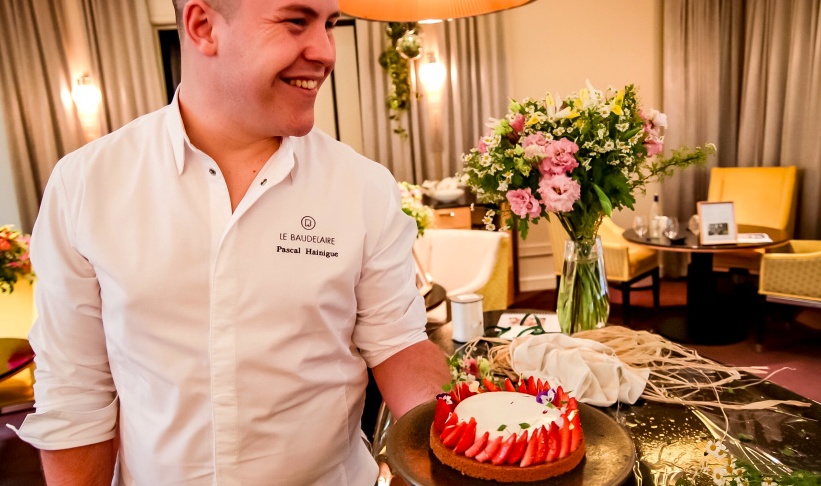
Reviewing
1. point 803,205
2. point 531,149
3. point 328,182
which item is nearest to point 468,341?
point 531,149

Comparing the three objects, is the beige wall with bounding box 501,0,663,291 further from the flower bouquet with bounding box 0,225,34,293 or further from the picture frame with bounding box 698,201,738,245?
the flower bouquet with bounding box 0,225,34,293

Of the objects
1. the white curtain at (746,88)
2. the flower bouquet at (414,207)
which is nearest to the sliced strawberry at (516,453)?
the flower bouquet at (414,207)

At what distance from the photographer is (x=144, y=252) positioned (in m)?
1.00

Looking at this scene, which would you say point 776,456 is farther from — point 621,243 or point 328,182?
point 621,243

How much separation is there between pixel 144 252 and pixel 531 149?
100cm

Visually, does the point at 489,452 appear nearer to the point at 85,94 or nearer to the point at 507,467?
the point at 507,467

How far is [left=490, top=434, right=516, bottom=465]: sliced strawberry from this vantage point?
895 millimetres

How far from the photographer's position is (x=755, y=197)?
5.32m

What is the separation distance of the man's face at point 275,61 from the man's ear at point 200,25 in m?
0.02

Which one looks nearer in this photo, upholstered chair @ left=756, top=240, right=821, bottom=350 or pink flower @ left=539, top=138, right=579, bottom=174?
pink flower @ left=539, top=138, right=579, bottom=174

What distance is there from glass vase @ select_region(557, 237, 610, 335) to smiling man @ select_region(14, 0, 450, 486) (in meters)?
0.80

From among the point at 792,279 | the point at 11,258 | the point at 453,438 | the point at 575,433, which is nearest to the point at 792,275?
the point at 792,279

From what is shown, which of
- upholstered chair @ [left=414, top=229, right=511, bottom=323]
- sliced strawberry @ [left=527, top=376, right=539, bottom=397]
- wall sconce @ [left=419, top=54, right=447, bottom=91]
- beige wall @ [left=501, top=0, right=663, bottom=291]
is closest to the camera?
sliced strawberry @ [left=527, top=376, right=539, bottom=397]

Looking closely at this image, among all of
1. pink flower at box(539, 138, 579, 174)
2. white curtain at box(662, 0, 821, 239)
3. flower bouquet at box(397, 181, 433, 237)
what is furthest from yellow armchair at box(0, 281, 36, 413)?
white curtain at box(662, 0, 821, 239)
